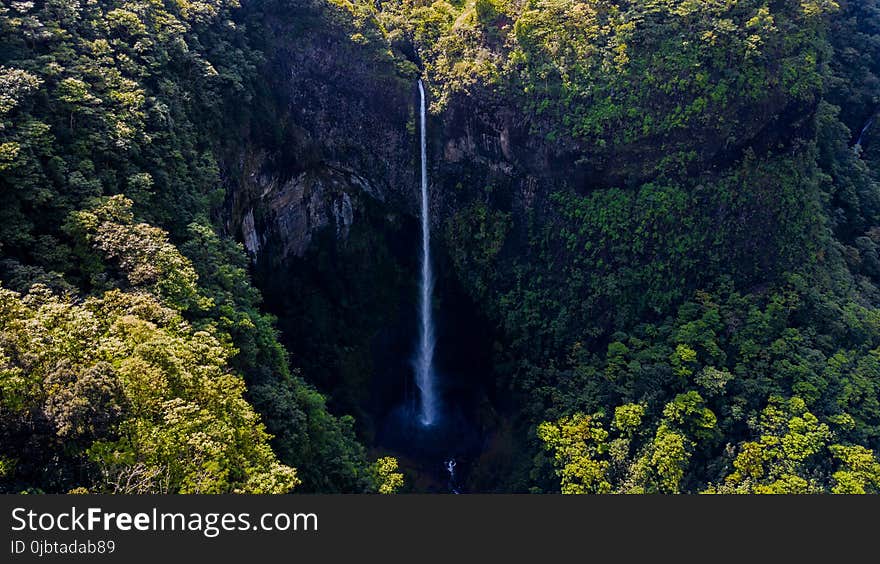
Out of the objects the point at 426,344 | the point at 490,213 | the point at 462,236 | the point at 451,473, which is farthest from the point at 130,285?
the point at 426,344

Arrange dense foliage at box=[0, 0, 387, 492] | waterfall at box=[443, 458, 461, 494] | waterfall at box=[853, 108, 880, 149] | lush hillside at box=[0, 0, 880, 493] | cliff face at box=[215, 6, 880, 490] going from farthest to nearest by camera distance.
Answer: waterfall at box=[853, 108, 880, 149]
waterfall at box=[443, 458, 461, 494]
cliff face at box=[215, 6, 880, 490]
lush hillside at box=[0, 0, 880, 493]
dense foliage at box=[0, 0, 387, 492]

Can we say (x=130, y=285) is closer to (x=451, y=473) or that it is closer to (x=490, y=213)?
(x=490, y=213)

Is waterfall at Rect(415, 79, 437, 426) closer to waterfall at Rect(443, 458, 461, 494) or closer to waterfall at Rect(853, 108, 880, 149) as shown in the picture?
waterfall at Rect(443, 458, 461, 494)

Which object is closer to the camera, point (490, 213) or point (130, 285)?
point (130, 285)

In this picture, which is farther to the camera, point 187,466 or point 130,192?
point 130,192

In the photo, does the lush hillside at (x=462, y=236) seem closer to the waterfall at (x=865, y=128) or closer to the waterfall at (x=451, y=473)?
the waterfall at (x=865, y=128)

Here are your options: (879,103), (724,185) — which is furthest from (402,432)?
(879,103)

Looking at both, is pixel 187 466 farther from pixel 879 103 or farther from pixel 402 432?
pixel 879 103

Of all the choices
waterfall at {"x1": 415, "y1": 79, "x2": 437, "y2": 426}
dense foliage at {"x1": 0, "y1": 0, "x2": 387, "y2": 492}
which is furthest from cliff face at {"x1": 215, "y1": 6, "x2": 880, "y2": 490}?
dense foliage at {"x1": 0, "y1": 0, "x2": 387, "y2": 492}

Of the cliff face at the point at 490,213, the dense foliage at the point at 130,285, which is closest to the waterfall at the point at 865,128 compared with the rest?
the cliff face at the point at 490,213
